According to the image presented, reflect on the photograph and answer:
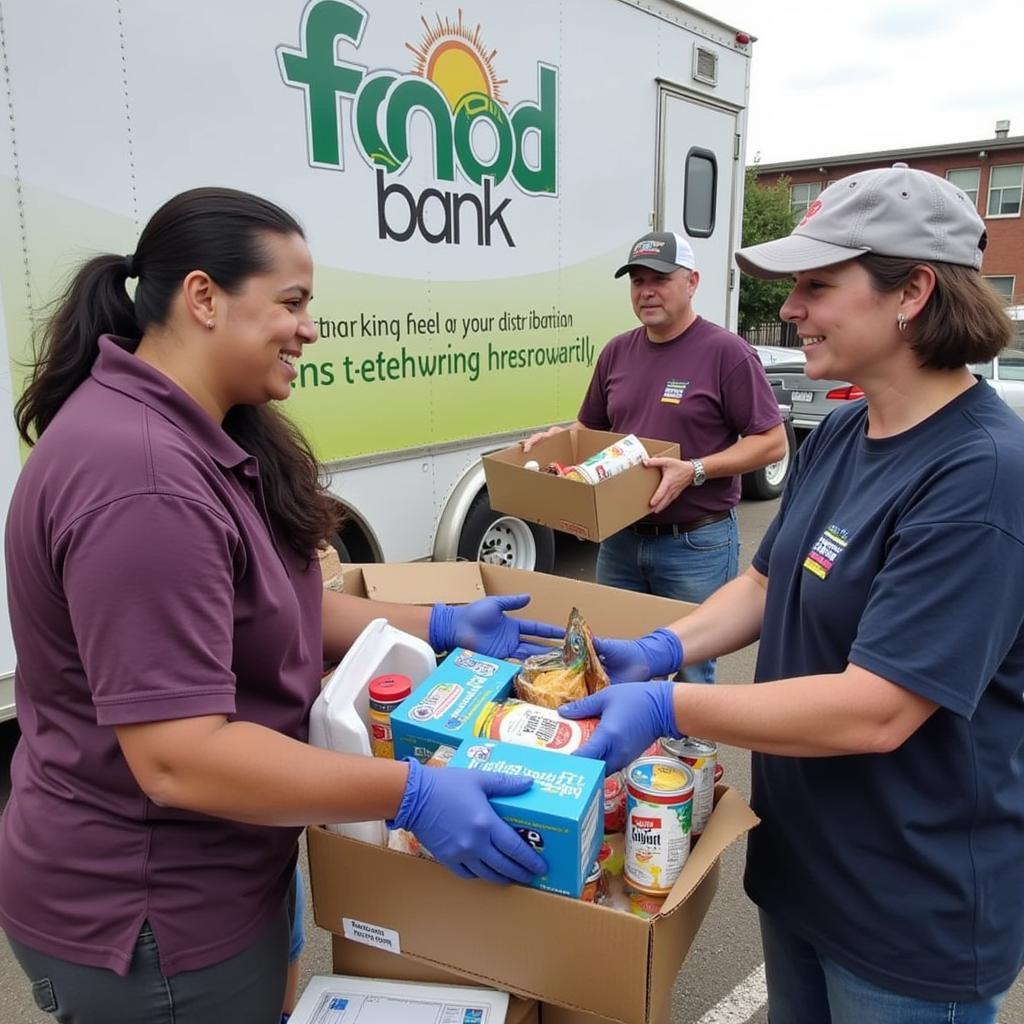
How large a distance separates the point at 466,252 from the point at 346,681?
306 centimetres

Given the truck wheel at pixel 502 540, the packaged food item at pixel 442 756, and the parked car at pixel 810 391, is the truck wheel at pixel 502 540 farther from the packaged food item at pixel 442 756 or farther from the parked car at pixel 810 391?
the parked car at pixel 810 391

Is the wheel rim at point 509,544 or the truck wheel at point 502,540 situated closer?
the truck wheel at point 502,540

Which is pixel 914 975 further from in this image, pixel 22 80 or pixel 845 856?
pixel 22 80

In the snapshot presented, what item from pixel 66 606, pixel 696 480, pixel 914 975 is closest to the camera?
pixel 66 606

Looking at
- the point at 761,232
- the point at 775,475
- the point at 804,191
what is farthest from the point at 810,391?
the point at 804,191

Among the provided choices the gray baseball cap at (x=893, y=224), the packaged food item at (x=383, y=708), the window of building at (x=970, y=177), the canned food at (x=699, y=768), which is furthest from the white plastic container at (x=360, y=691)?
the window of building at (x=970, y=177)

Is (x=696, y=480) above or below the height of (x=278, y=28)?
below

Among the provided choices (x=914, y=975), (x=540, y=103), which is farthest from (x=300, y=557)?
(x=540, y=103)

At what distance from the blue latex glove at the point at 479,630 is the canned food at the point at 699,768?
23.0 inches

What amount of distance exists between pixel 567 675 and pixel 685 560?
178 centimetres

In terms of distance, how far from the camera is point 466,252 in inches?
165

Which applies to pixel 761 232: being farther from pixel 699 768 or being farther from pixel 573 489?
pixel 699 768

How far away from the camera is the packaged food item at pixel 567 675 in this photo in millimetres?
1620

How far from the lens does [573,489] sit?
3.12 m
